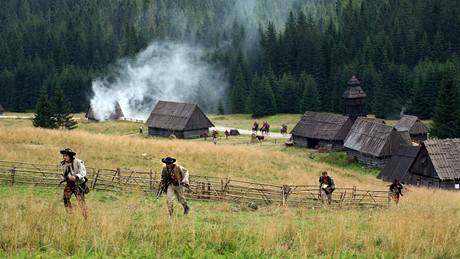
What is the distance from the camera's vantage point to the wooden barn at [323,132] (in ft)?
223

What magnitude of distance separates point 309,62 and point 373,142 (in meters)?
51.1

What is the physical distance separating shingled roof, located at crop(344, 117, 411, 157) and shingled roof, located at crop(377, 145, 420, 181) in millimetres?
4303

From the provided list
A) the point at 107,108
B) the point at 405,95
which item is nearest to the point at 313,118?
the point at 405,95

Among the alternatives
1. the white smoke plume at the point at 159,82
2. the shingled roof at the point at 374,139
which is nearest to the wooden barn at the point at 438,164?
the shingled roof at the point at 374,139

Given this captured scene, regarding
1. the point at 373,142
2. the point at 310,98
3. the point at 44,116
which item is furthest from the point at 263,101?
the point at 44,116

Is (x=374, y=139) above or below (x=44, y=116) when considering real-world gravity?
above

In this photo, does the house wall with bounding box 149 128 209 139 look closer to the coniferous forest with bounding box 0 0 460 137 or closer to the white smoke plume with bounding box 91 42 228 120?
the coniferous forest with bounding box 0 0 460 137

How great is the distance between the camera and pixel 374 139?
60500 mm

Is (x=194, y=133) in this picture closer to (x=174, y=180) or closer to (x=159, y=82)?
(x=159, y=82)

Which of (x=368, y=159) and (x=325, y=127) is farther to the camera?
(x=325, y=127)

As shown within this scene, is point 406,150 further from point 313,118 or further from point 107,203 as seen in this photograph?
point 107,203

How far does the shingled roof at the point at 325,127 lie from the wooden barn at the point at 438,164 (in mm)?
17706

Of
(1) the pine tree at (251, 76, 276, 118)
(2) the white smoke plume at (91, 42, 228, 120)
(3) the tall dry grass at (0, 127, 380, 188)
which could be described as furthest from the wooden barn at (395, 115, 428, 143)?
(2) the white smoke plume at (91, 42, 228, 120)

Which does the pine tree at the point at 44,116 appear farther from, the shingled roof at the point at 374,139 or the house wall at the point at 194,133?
the shingled roof at the point at 374,139
